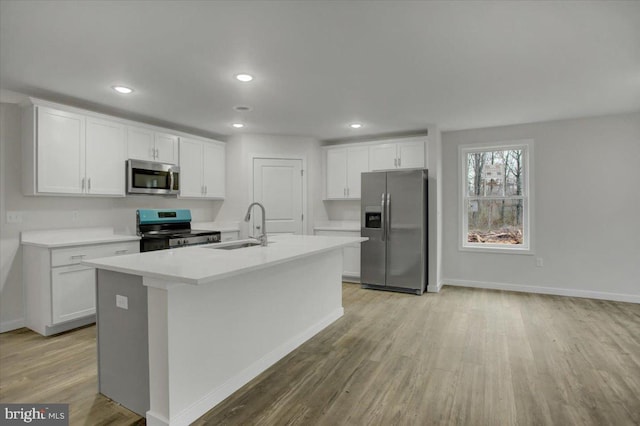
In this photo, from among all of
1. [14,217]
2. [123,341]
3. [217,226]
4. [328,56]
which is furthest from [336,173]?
[123,341]

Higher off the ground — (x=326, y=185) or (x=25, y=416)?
(x=326, y=185)

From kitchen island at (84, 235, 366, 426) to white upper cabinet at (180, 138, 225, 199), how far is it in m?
2.42

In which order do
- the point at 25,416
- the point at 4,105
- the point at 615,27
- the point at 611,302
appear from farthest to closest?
the point at 611,302 < the point at 4,105 < the point at 615,27 < the point at 25,416

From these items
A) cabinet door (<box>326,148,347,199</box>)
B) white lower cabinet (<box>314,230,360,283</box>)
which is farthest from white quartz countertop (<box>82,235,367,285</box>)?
cabinet door (<box>326,148,347,199</box>)

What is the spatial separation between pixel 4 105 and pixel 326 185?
409 centimetres

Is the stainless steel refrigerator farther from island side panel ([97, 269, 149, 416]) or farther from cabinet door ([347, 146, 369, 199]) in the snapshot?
island side panel ([97, 269, 149, 416])

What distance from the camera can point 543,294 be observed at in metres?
4.71

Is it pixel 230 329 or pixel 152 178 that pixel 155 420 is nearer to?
pixel 230 329

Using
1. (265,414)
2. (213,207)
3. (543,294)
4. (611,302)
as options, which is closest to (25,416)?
(265,414)

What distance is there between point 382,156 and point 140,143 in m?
3.36

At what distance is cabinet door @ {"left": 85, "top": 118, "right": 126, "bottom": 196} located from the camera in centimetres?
376

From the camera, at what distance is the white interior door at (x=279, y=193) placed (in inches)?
214

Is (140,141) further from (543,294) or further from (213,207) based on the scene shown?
(543,294)

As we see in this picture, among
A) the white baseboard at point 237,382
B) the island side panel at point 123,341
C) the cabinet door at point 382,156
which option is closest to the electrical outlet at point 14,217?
the island side panel at point 123,341
